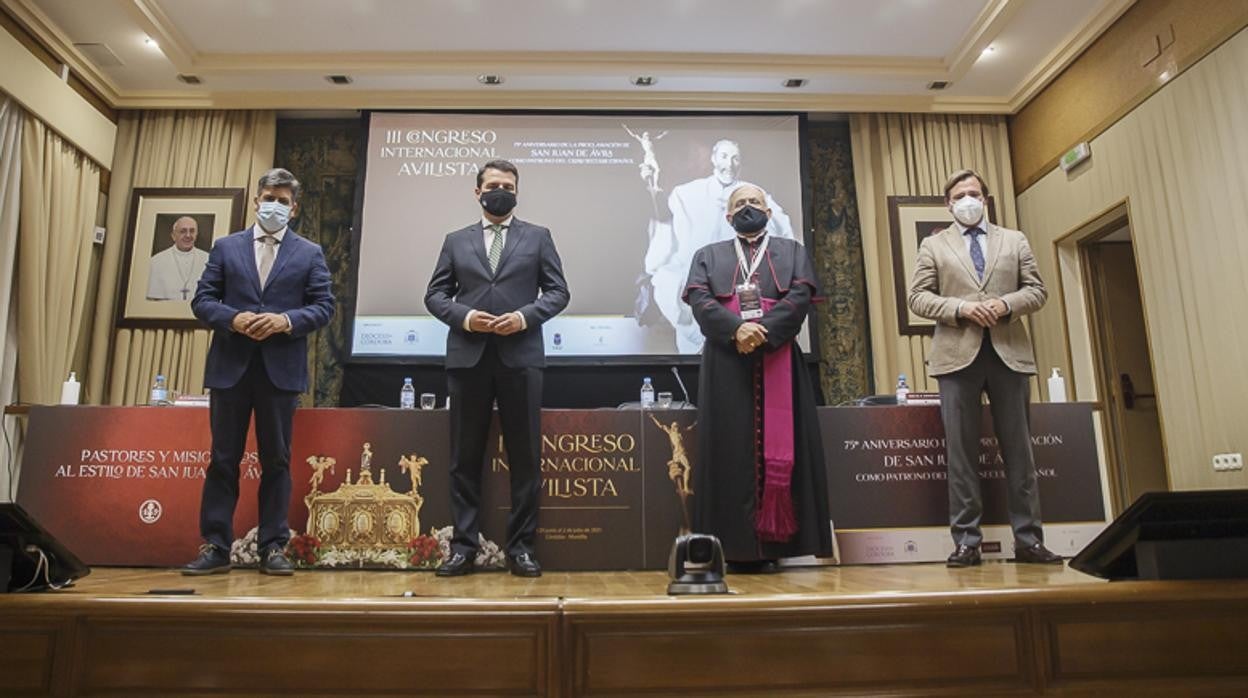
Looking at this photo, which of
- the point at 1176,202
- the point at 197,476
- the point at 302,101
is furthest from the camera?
the point at 302,101

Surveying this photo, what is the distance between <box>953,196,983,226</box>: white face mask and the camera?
293 centimetres

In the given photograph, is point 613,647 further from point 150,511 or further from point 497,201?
point 150,511

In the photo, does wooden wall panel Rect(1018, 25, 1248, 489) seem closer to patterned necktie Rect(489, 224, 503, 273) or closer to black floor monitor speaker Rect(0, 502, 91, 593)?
patterned necktie Rect(489, 224, 503, 273)

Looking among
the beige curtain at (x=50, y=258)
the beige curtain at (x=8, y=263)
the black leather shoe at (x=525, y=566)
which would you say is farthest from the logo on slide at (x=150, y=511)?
the beige curtain at (x=50, y=258)

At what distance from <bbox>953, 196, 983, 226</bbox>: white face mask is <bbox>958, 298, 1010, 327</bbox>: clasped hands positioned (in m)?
0.37

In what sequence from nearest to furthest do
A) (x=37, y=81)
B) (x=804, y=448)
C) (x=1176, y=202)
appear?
1. (x=804, y=448)
2. (x=1176, y=202)
3. (x=37, y=81)

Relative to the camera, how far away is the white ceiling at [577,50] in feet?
14.8

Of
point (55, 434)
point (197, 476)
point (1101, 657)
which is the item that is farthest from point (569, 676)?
point (55, 434)

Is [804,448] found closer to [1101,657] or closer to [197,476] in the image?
[1101,657]

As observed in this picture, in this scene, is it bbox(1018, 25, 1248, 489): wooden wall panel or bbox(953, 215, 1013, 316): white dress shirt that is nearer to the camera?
bbox(953, 215, 1013, 316): white dress shirt

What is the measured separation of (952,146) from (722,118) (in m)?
1.70

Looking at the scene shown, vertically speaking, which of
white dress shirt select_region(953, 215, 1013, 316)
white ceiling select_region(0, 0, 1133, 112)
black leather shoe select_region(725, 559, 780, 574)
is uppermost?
white ceiling select_region(0, 0, 1133, 112)

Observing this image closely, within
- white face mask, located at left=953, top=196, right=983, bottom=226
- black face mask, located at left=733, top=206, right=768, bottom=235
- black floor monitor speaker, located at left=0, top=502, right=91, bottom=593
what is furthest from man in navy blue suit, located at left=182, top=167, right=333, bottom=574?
white face mask, located at left=953, top=196, right=983, bottom=226

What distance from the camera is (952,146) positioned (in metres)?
5.55
